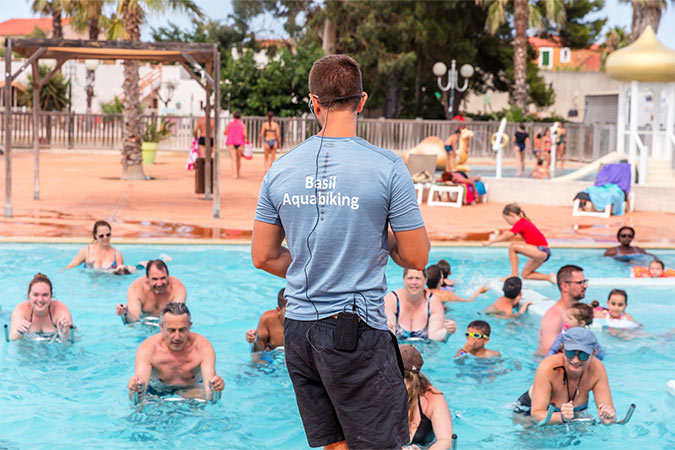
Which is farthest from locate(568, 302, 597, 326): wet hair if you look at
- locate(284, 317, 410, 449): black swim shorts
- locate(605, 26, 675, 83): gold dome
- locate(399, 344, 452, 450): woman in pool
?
locate(605, 26, 675, 83): gold dome

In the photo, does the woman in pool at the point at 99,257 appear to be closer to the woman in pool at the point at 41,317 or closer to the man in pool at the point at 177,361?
the woman in pool at the point at 41,317

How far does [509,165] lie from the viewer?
31.3 meters

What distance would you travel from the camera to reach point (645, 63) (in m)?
18.1

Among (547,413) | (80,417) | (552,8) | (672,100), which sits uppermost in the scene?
(552,8)

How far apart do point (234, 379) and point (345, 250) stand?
463 cm

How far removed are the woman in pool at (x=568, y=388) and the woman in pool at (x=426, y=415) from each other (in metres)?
0.83

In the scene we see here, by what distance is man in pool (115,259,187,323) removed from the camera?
24.2 ft

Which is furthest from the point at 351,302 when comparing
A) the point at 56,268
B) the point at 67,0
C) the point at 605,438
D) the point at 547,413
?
the point at 67,0

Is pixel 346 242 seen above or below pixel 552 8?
below

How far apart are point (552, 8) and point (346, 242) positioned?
3561 cm

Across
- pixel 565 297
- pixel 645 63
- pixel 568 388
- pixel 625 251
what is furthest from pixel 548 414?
pixel 645 63

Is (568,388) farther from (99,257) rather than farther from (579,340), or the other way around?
(99,257)

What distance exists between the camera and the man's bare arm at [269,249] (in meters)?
2.64

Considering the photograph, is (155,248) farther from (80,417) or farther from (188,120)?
(188,120)
